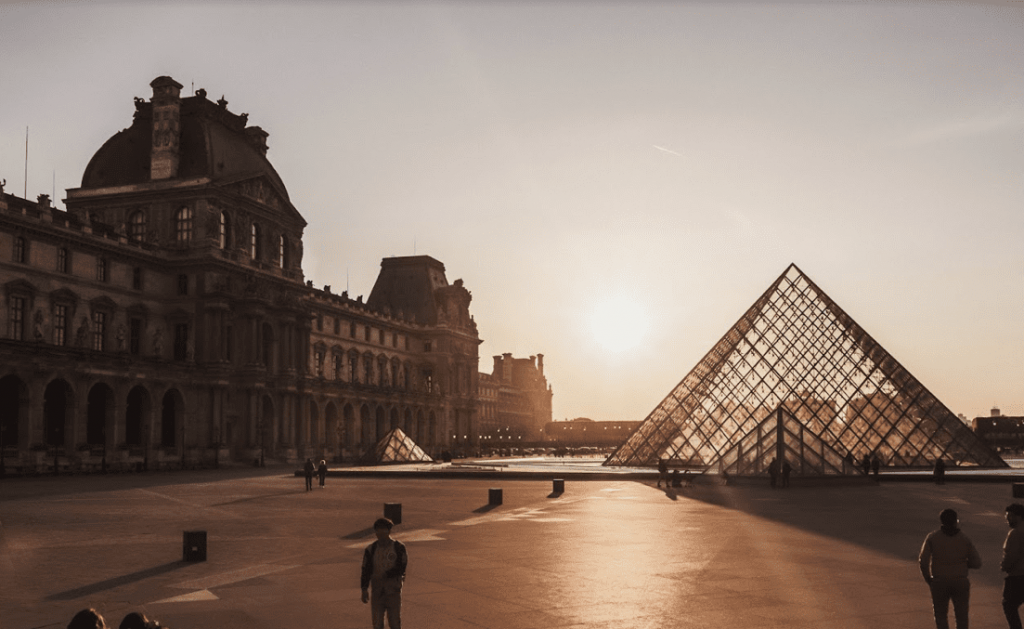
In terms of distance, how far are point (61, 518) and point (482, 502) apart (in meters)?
10.4

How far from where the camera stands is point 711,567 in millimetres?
13688

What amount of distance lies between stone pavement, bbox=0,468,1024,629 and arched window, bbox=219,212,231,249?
33.4m

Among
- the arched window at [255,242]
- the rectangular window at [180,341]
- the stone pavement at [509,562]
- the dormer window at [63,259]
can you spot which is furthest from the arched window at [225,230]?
the stone pavement at [509,562]

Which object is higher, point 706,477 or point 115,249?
point 115,249

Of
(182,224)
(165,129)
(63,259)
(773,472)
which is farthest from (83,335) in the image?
(773,472)

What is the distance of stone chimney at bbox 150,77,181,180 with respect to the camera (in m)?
59.5

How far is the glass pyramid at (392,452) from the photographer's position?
58500 mm

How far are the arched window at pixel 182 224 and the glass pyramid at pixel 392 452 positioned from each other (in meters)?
16.5

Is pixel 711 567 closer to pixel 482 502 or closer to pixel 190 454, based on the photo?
pixel 482 502

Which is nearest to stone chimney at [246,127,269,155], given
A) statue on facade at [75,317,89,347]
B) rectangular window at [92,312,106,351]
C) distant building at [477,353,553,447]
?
rectangular window at [92,312,106,351]

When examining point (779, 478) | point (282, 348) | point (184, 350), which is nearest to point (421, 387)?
point (282, 348)

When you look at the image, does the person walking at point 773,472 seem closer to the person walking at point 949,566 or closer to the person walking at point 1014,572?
the person walking at point 1014,572

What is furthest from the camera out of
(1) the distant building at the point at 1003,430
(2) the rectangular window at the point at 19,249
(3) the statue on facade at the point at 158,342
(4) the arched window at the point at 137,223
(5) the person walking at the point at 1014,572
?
(1) the distant building at the point at 1003,430

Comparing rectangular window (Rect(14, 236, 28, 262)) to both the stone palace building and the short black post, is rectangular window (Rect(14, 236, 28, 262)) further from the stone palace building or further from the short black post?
the short black post
